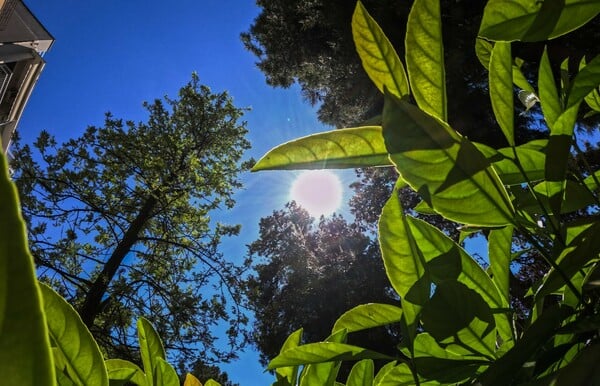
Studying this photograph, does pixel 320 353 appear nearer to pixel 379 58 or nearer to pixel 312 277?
pixel 379 58

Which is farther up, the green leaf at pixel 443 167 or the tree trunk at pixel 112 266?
the tree trunk at pixel 112 266

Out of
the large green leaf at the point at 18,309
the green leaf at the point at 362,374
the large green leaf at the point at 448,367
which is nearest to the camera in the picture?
the large green leaf at the point at 18,309

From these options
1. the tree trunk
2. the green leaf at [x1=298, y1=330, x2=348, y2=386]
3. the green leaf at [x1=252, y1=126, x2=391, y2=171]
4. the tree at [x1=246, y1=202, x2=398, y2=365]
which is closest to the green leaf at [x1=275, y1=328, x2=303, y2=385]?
the green leaf at [x1=298, y1=330, x2=348, y2=386]

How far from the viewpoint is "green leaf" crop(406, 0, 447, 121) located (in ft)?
1.10

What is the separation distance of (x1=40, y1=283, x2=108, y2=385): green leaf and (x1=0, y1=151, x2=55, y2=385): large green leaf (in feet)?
0.66

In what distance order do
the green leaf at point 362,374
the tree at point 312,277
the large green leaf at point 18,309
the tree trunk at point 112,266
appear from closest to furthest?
1. the large green leaf at point 18,309
2. the green leaf at point 362,374
3. the tree trunk at point 112,266
4. the tree at point 312,277

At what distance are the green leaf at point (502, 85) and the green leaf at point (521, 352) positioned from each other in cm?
17

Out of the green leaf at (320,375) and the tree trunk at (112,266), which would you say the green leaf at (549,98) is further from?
the tree trunk at (112,266)

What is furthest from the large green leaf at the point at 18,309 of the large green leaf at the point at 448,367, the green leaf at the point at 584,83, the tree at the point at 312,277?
the tree at the point at 312,277

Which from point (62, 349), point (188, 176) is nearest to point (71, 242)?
point (188, 176)

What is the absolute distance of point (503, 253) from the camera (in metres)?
0.46

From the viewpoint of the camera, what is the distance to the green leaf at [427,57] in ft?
1.10

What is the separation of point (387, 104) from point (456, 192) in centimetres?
9

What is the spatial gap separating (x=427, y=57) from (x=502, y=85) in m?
0.12
